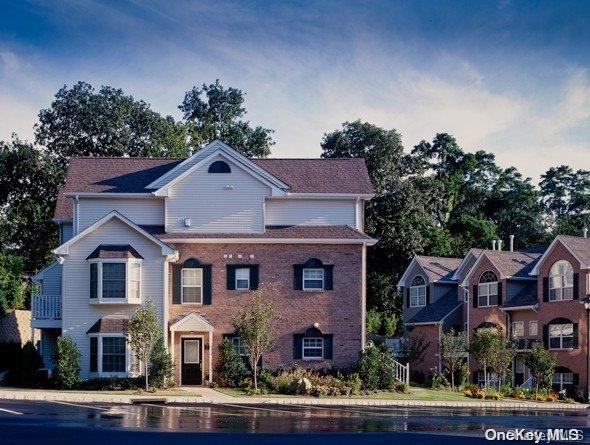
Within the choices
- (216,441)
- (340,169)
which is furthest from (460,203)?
(216,441)

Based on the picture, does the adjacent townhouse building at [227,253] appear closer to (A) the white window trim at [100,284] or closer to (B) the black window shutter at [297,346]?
(B) the black window shutter at [297,346]

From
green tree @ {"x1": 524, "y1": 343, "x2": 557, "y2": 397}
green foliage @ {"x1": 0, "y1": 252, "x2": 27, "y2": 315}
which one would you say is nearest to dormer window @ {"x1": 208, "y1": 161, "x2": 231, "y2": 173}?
green tree @ {"x1": 524, "y1": 343, "x2": 557, "y2": 397}

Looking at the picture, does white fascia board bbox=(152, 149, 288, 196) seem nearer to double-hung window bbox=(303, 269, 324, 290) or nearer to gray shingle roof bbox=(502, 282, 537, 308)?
double-hung window bbox=(303, 269, 324, 290)

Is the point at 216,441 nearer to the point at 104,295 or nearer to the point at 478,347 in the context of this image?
the point at 104,295

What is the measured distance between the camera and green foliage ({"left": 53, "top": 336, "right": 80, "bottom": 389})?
1681 inches

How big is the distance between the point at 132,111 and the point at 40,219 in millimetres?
9916

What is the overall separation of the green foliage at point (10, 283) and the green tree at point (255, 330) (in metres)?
26.4

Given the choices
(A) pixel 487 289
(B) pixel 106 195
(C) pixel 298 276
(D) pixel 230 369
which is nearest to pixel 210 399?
(D) pixel 230 369

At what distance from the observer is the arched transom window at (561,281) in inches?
2111

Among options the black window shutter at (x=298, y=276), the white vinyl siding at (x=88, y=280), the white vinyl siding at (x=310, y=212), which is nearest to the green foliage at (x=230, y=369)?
the white vinyl siding at (x=88, y=280)

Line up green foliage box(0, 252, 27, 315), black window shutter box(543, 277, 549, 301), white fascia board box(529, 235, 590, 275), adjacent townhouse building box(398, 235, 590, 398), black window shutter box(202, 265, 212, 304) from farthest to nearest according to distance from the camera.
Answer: green foliage box(0, 252, 27, 315)
black window shutter box(543, 277, 549, 301)
adjacent townhouse building box(398, 235, 590, 398)
white fascia board box(529, 235, 590, 275)
black window shutter box(202, 265, 212, 304)

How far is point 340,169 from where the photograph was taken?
50188 mm

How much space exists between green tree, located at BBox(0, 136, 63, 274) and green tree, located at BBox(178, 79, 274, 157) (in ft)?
40.3

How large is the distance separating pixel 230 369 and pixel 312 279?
5.61 metres
